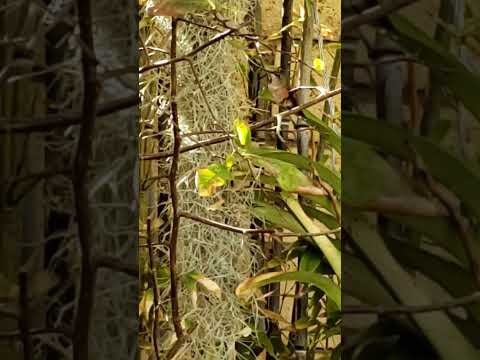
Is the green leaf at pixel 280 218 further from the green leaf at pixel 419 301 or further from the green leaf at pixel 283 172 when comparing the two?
the green leaf at pixel 419 301

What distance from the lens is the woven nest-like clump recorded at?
84 cm

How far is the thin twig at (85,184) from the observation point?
34cm

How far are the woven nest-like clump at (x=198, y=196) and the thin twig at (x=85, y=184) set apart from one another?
463 mm

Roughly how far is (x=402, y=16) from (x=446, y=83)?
0.12ft

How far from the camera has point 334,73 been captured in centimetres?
93

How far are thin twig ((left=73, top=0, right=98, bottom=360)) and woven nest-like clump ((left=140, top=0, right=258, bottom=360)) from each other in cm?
46

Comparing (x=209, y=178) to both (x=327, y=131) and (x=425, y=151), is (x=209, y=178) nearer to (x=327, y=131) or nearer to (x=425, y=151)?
(x=327, y=131)

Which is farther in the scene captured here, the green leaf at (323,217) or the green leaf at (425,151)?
the green leaf at (323,217)

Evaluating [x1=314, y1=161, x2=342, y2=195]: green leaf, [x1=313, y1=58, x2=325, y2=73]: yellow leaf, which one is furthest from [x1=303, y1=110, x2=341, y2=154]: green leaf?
[x1=313, y1=58, x2=325, y2=73]: yellow leaf

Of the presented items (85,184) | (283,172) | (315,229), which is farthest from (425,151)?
(315,229)

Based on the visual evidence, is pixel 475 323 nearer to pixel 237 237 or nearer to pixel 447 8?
pixel 447 8

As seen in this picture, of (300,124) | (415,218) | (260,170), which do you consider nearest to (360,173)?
(415,218)

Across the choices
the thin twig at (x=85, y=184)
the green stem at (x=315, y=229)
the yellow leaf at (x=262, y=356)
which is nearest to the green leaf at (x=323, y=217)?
the green stem at (x=315, y=229)

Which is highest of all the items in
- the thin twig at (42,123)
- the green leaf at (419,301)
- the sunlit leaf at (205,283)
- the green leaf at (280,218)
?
the thin twig at (42,123)
